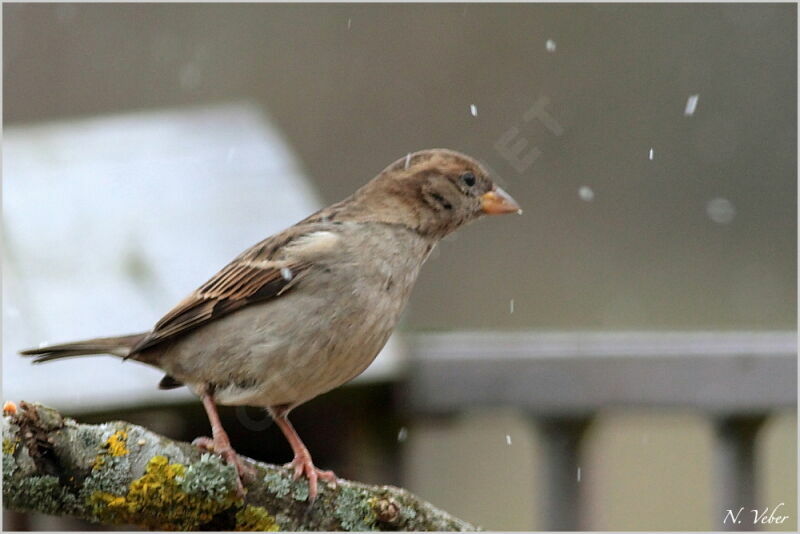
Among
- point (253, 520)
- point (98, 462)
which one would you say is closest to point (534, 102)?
point (253, 520)

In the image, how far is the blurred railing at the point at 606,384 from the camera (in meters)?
3.18

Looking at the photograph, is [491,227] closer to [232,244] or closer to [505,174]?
[505,174]

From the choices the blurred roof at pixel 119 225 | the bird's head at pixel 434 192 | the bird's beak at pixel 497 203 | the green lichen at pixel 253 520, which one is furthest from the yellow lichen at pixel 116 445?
the blurred roof at pixel 119 225

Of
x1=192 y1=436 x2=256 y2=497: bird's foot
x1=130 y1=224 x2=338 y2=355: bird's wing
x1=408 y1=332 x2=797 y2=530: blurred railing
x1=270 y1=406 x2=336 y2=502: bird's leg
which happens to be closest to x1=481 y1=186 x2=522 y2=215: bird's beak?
x1=130 y1=224 x2=338 y2=355: bird's wing

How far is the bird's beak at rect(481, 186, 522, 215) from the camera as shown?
7.11ft

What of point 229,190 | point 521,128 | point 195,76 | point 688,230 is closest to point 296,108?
point 195,76

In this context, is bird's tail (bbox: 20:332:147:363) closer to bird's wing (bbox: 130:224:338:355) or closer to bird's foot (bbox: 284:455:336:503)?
bird's wing (bbox: 130:224:338:355)

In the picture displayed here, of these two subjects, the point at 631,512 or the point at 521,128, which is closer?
the point at 631,512

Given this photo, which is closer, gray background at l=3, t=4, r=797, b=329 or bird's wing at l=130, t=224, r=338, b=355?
bird's wing at l=130, t=224, r=338, b=355

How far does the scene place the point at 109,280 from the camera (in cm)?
304

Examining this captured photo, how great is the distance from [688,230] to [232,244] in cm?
490

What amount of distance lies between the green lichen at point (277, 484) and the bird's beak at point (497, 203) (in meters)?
0.68

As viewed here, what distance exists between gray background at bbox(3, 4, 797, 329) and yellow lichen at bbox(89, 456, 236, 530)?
4.68 metres

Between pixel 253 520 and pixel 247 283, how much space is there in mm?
541
